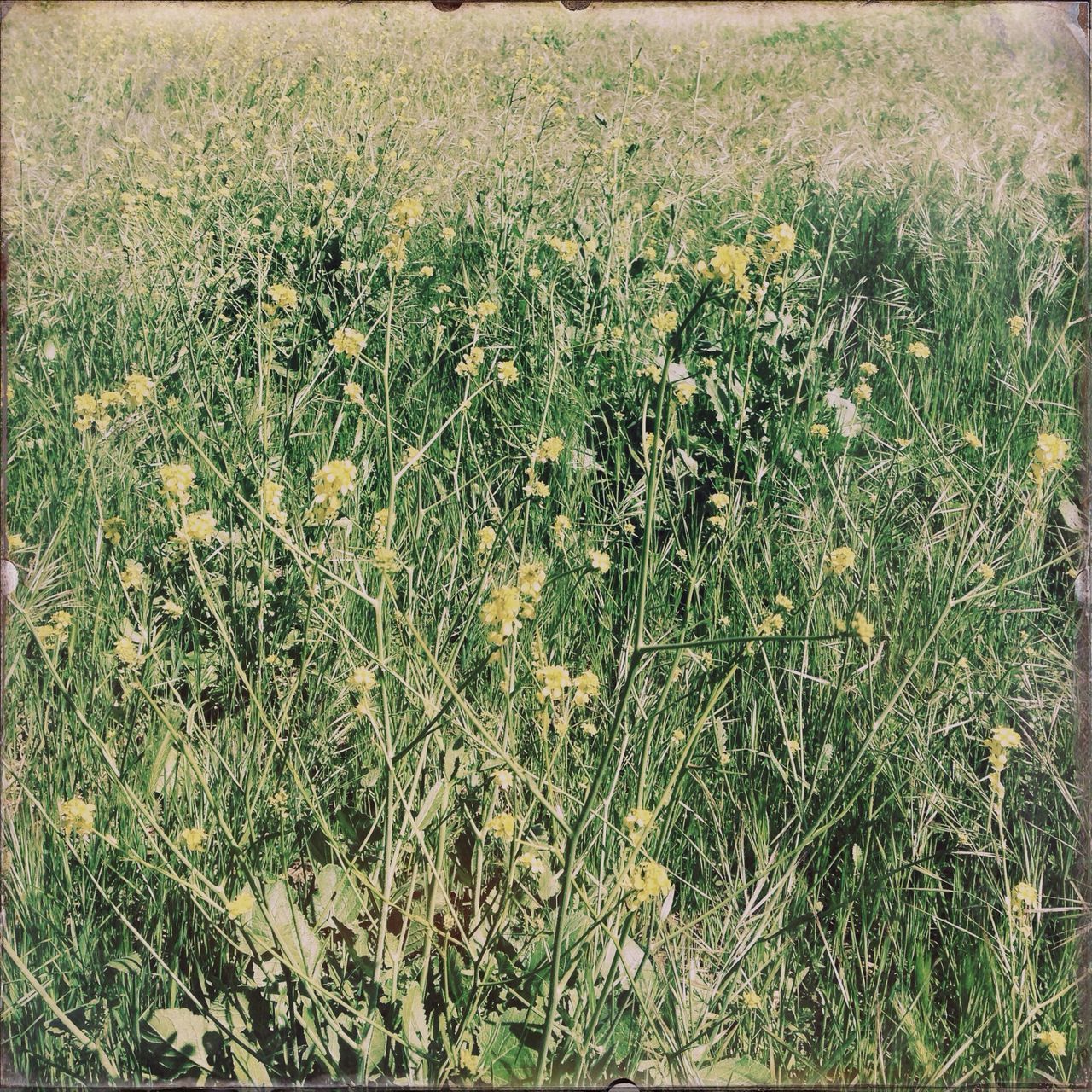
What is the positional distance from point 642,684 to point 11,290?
3.59 ft

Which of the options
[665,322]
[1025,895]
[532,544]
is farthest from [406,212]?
[1025,895]

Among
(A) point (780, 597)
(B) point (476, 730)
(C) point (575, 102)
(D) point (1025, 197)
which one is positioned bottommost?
(B) point (476, 730)

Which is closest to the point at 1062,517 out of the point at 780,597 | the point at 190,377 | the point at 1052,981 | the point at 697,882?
the point at 780,597

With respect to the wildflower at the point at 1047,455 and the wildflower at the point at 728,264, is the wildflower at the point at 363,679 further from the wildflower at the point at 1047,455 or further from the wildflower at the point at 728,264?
the wildflower at the point at 1047,455

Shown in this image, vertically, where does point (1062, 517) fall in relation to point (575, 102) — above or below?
below

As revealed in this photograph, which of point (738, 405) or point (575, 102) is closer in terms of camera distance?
point (575, 102)

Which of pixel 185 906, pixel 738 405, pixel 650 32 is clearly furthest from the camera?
pixel 738 405

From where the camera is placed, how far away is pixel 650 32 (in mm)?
1446

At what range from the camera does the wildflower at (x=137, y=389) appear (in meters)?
1.38

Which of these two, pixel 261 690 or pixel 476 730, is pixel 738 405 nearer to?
pixel 476 730

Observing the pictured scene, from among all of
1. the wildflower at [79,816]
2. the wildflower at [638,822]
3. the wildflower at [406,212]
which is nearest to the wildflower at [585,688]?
the wildflower at [638,822]

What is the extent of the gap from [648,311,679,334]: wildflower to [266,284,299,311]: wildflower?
563mm

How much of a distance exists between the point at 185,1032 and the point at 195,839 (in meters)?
0.29

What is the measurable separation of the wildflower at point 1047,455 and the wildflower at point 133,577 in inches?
51.0
